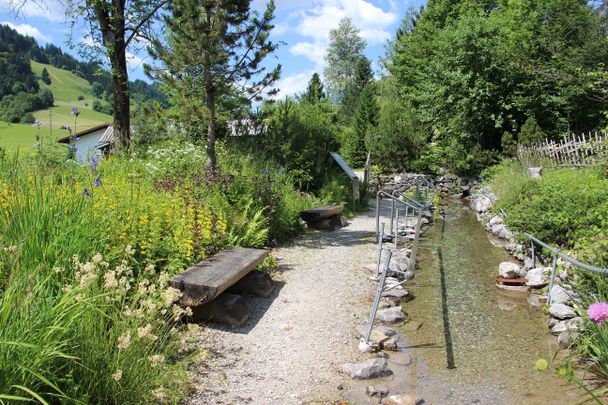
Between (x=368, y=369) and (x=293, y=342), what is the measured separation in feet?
3.02

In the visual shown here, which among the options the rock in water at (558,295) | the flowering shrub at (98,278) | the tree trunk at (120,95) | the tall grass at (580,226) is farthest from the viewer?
the tree trunk at (120,95)

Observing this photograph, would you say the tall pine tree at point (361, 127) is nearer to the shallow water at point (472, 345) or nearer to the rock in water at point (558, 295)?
the shallow water at point (472, 345)

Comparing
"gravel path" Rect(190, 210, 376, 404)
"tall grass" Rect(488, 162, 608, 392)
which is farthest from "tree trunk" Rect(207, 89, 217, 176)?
"tall grass" Rect(488, 162, 608, 392)

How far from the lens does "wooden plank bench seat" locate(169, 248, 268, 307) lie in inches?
177

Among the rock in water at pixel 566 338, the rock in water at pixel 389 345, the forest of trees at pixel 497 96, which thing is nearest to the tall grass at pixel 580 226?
the rock in water at pixel 566 338

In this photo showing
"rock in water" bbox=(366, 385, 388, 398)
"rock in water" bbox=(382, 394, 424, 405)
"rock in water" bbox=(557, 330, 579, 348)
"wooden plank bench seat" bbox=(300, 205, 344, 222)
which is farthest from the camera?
"wooden plank bench seat" bbox=(300, 205, 344, 222)

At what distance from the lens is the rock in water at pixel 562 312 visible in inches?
215

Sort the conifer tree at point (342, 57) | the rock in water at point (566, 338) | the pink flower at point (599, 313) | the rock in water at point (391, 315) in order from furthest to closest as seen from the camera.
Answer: the conifer tree at point (342, 57) → the rock in water at point (391, 315) → the rock in water at point (566, 338) → the pink flower at point (599, 313)

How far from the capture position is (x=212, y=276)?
189 inches

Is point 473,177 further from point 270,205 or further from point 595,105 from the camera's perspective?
point 270,205

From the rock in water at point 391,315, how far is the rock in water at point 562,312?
1853mm

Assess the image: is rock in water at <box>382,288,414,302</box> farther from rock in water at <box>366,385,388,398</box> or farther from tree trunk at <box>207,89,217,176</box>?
tree trunk at <box>207,89,217,176</box>

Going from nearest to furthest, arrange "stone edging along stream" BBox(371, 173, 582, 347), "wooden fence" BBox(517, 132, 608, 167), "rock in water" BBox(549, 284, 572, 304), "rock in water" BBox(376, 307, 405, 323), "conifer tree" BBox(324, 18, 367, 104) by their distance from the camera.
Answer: "stone edging along stream" BBox(371, 173, 582, 347) → "rock in water" BBox(376, 307, 405, 323) → "rock in water" BBox(549, 284, 572, 304) → "wooden fence" BBox(517, 132, 608, 167) → "conifer tree" BBox(324, 18, 367, 104)

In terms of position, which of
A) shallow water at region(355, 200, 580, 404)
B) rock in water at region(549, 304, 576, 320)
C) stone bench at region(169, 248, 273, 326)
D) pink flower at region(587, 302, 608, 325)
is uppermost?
pink flower at region(587, 302, 608, 325)
